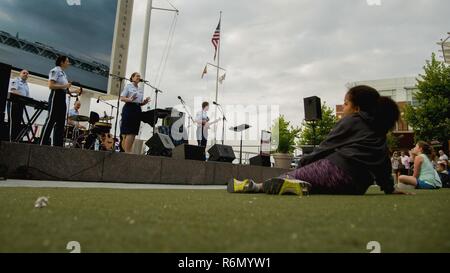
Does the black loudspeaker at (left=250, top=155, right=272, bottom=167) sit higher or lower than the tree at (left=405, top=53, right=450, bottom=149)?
lower

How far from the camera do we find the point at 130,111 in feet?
23.0

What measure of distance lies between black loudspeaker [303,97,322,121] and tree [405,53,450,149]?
47.9 ft

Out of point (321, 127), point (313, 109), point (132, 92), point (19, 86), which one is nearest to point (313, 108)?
point (313, 109)

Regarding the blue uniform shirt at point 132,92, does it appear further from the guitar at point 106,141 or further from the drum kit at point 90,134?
the guitar at point 106,141

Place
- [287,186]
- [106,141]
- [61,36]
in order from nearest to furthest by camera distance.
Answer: [287,186] → [106,141] → [61,36]

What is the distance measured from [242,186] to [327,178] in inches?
37.3

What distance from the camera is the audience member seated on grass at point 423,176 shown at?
6.03 meters

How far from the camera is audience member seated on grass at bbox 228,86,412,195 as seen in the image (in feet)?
10.7

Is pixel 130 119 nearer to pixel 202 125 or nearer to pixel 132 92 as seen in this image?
pixel 132 92

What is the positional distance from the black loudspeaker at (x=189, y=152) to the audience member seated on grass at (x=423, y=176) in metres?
4.80

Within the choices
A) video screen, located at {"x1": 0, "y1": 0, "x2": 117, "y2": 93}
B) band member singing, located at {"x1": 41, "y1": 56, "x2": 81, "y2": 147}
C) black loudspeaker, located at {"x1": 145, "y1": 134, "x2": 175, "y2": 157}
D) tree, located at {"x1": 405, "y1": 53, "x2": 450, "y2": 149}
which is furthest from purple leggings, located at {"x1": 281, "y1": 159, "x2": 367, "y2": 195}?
tree, located at {"x1": 405, "y1": 53, "x2": 450, "y2": 149}

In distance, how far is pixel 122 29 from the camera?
18016 millimetres

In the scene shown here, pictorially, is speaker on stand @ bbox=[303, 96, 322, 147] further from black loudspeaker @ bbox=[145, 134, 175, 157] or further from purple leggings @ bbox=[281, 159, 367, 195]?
purple leggings @ bbox=[281, 159, 367, 195]
